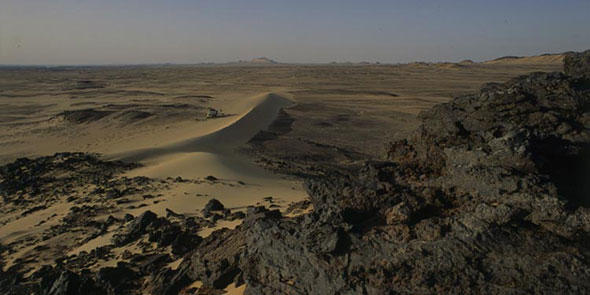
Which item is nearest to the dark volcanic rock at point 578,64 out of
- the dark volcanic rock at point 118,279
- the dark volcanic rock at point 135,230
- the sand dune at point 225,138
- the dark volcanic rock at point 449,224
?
the dark volcanic rock at point 449,224

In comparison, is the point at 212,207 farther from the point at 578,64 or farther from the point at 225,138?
the point at 225,138

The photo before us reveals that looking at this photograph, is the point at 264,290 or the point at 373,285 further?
the point at 264,290

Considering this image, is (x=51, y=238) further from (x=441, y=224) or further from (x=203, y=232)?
(x=441, y=224)

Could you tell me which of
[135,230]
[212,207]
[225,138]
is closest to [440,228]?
[135,230]

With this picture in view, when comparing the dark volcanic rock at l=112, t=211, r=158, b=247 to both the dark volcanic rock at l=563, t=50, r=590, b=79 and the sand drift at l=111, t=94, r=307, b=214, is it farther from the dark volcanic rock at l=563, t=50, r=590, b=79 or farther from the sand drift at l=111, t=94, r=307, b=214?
the dark volcanic rock at l=563, t=50, r=590, b=79

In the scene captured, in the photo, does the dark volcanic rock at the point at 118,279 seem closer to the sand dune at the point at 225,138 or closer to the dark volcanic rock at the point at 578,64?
the dark volcanic rock at the point at 578,64

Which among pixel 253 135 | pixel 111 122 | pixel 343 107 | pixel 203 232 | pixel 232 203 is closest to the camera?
pixel 203 232

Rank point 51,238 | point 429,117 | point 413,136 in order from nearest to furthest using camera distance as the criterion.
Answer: point 413,136 < point 429,117 < point 51,238

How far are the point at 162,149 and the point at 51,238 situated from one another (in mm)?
10600

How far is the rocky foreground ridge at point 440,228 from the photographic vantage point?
3807 mm

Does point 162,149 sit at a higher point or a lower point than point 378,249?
lower

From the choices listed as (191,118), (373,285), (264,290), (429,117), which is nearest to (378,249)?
(373,285)

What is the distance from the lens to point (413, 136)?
6879 mm

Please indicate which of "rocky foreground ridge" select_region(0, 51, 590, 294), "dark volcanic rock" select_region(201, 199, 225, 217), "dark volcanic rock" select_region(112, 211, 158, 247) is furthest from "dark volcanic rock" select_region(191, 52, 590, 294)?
"dark volcanic rock" select_region(201, 199, 225, 217)
